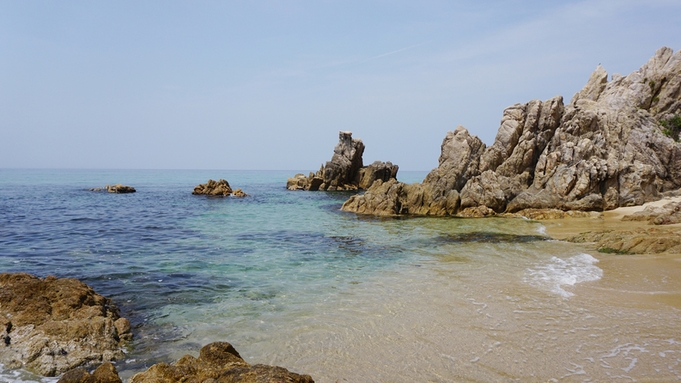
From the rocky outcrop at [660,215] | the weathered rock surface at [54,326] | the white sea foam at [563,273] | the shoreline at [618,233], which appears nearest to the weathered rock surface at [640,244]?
the shoreline at [618,233]

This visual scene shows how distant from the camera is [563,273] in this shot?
496 inches

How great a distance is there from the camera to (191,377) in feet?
15.4

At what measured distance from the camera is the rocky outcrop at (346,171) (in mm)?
63531

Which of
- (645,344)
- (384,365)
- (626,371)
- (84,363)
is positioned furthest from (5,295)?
(645,344)

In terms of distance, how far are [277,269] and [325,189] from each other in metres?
50.0

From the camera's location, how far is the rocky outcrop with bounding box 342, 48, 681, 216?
30.2 meters

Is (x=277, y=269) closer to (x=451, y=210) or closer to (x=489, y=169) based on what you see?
(x=451, y=210)

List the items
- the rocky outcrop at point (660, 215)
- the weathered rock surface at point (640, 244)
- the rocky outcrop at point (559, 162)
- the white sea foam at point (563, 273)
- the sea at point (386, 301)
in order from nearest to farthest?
1. the sea at point (386, 301)
2. the white sea foam at point (563, 273)
3. the weathered rock surface at point (640, 244)
4. the rocky outcrop at point (660, 215)
5. the rocky outcrop at point (559, 162)

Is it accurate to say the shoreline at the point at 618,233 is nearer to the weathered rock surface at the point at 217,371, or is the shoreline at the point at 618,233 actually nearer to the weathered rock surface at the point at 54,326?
the weathered rock surface at the point at 217,371

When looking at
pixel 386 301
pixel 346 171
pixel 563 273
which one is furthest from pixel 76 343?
pixel 346 171

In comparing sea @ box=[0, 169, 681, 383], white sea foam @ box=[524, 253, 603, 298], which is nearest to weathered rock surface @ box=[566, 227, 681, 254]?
sea @ box=[0, 169, 681, 383]

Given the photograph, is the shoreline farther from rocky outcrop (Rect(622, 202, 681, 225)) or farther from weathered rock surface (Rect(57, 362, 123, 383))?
weathered rock surface (Rect(57, 362, 123, 383))

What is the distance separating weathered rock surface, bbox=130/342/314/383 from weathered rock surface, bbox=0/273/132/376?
224 centimetres

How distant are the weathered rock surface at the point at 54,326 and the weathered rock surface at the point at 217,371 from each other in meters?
2.24
